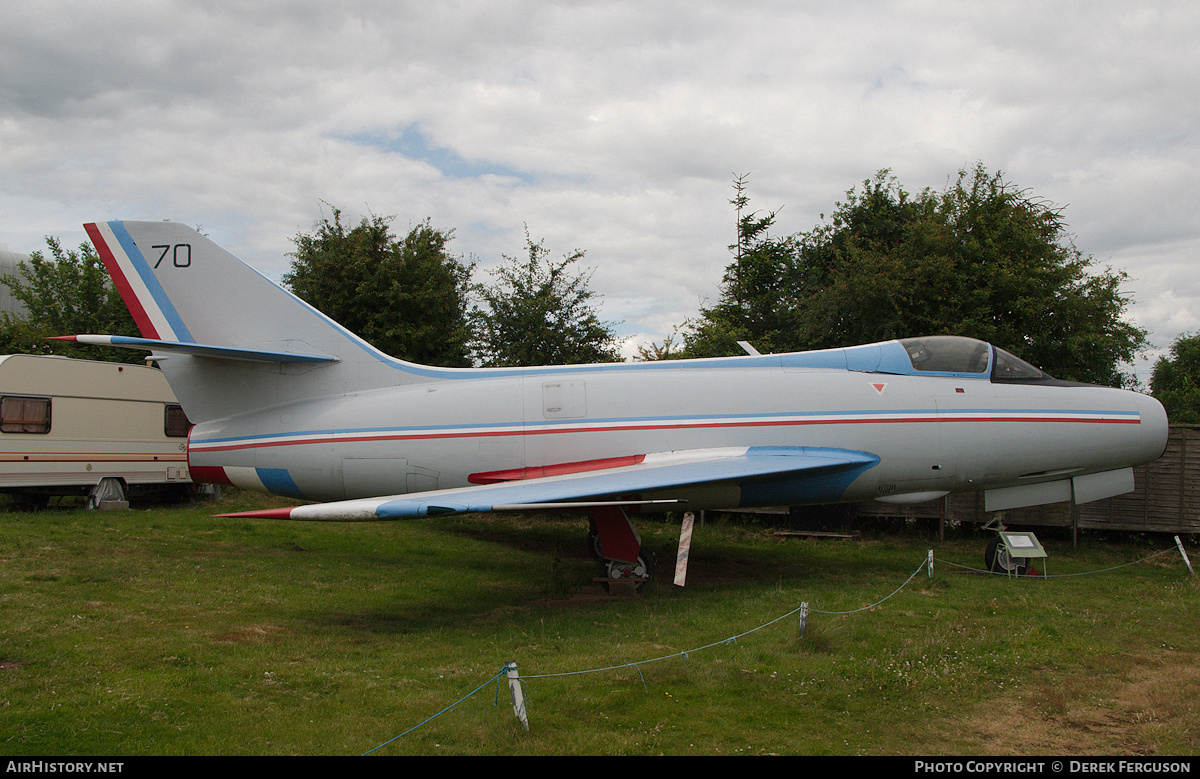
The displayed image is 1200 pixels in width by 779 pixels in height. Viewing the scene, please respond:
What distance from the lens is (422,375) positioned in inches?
421

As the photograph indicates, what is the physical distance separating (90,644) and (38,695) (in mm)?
1432

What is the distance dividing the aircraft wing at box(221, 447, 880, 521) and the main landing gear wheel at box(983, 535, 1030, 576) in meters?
2.55

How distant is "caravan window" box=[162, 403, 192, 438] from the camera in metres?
17.7

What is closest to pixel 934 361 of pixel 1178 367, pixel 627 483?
pixel 627 483

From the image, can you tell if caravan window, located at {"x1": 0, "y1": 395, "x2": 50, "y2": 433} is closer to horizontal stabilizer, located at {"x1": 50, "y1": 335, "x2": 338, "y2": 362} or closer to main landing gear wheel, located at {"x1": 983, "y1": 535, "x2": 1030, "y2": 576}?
horizontal stabilizer, located at {"x1": 50, "y1": 335, "x2": 338, "y2": 362}

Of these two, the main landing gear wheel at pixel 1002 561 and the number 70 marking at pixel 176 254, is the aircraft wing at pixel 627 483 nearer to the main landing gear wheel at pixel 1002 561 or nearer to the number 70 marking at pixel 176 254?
the main landing gear wheel at pixel 1002 561

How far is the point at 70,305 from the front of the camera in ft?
82.6

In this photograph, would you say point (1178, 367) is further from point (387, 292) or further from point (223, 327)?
point (223, 327)

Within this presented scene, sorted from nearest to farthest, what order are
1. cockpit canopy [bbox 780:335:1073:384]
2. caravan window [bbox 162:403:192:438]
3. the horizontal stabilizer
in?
the horizontal stabilizer < cockpit canopy [bbox 780:335:1073:384] < caravan window [bbox 162:403:192:438]

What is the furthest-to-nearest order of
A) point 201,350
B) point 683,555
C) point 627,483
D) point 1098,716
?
point 201,350, point 627,483, point 683,555, point 1098,716

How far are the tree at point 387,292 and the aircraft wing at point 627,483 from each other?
37.0ft

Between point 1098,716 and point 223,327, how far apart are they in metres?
11.0

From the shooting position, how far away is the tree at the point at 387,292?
1992 centimetres

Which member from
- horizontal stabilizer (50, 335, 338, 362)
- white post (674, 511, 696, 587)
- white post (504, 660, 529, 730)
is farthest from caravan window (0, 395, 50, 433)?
white post (504, 660, 529, 730)
